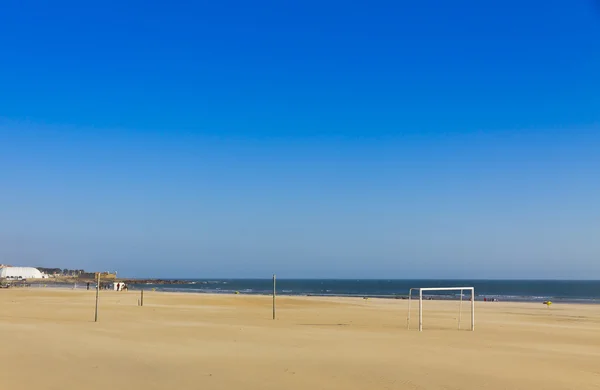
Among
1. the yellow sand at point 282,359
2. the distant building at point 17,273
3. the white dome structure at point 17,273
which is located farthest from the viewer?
the white dome structure at point 17,273

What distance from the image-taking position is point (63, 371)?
1180cm

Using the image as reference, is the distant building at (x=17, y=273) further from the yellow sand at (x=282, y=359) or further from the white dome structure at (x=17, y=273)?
the yellow sand at (x=282, y=359)

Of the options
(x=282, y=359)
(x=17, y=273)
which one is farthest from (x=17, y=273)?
(x=282, y=359)

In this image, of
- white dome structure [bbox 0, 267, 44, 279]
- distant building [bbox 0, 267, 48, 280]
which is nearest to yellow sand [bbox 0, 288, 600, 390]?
distant building [bbox 0, 267, 48, 280]

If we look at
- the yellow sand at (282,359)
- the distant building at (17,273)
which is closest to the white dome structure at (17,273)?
the distant building at (17,273)

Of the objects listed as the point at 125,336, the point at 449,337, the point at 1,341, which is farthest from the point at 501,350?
the point at 1,341

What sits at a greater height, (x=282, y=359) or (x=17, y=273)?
(x=282, y=359)

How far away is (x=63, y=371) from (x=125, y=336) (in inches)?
264

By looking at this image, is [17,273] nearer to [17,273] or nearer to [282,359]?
[17,273]

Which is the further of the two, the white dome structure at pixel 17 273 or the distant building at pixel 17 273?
the white dome structure at pixel 17 273

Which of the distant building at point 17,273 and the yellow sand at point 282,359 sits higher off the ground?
the yellow sand at point 282,359

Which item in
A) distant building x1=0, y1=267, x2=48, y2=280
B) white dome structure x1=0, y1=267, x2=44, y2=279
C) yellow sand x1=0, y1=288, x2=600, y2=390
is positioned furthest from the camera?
white dome structure x1=0, y1=267, x2=44, y2=279

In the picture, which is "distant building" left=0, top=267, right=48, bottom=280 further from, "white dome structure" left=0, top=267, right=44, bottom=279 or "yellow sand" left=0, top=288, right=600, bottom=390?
"yellow sand" left=0, top=288, right=600, bottom=390

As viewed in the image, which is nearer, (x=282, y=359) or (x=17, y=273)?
(x=282, y=359)
